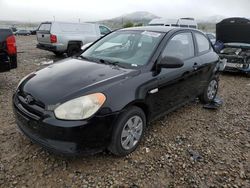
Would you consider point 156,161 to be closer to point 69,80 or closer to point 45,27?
point 69,80

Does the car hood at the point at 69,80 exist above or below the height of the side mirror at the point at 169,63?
below

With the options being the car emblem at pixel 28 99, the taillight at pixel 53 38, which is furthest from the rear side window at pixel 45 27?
the car emblem at pixel 28 99

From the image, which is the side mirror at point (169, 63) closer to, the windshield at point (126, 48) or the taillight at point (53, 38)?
the windshield at point (126, 48)

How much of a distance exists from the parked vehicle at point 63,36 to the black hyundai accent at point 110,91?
610 centimetres

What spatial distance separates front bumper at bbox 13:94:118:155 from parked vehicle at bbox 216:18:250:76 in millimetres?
6437

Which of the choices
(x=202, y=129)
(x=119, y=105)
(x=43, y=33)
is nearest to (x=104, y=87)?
(x=119, y=105)

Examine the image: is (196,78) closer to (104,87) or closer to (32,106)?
(104,87)

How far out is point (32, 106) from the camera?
2.55m

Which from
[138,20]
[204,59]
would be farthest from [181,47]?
[138,20]

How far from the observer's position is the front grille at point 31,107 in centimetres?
246

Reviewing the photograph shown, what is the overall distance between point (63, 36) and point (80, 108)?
8190 mm

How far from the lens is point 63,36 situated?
980cm

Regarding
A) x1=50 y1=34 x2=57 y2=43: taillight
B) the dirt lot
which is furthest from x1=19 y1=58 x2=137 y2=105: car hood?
x1=50 y1=34 x2=57 y2=43: taillight

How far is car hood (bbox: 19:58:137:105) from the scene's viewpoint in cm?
251
